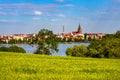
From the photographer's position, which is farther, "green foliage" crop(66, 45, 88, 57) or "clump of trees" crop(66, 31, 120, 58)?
"green foliage" crop(66, 45, 88, 57)

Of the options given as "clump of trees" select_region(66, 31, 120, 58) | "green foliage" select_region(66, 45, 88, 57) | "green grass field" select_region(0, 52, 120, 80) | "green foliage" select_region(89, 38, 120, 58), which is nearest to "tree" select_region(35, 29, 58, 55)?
"green foliage" select_region(66, 45, 88, 57)

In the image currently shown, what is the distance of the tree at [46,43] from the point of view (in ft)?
392

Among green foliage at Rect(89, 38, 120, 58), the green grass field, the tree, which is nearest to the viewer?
the green grass field

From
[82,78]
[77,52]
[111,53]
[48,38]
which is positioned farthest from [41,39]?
[82,78]

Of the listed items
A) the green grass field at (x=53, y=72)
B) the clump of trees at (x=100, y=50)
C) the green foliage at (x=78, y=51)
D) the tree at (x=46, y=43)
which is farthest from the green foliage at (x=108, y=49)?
the green grass field at (x=53, y=72)

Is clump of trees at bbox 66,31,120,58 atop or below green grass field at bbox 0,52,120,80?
below

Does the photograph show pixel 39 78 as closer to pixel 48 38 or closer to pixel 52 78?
pixel 52 78

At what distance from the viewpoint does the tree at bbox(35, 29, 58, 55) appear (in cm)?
11938

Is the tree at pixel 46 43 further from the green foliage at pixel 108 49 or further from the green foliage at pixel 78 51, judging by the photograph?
the green foliage at pixel 108 49

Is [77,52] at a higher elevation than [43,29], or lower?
lower

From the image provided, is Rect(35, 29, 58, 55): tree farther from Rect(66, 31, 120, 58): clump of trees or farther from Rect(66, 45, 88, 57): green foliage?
Rect(66, 31, 120, 58): clump of trees

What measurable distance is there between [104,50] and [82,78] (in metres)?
88.5

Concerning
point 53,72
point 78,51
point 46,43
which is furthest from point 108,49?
point 53,72

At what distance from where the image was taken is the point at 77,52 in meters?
113
